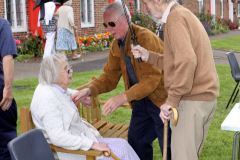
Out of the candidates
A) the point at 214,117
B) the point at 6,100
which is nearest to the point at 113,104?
the point at 6,100

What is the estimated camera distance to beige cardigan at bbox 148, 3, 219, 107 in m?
2.29

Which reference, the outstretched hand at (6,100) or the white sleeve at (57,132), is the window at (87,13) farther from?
the white sleeve at (57,132)

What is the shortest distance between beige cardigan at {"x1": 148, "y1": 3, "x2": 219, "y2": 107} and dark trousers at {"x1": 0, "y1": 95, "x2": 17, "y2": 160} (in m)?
1.91

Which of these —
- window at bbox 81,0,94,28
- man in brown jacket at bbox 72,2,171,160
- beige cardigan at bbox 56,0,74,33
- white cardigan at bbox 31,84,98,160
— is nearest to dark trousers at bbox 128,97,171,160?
man in brown jacket at bbox 72,2,171,160

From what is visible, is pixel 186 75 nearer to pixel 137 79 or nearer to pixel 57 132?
pixel 137 79

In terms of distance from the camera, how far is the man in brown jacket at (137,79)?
3145 mm

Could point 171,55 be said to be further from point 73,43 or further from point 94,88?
point 73,43

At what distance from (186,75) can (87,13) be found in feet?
51.1

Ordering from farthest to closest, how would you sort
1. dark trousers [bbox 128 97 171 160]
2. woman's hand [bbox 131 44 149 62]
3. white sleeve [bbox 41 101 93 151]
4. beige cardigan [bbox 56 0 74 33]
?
beige cardigan [bbox 56 0 74 33] < dark trousers [bbox 128 97 171 160] < woman's hand [bbox 131 44 149 62] < white sleeve [bbox 41 101 93 151]

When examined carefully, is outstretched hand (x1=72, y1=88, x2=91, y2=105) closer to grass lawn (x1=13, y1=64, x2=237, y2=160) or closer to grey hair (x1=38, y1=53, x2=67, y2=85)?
grey hair (x1=38, y1=53, x2=67, y2=85)

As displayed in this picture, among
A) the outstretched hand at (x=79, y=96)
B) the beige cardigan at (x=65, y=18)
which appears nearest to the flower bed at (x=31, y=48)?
the beige cardigan at (x=65, y=18)

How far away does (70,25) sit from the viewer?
11812mm

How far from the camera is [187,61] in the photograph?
2.26 metres

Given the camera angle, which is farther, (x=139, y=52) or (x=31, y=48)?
(x=31, y=48)
